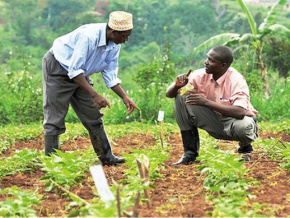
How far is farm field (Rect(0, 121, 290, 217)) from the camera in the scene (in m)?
3.12

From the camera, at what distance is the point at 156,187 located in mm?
4066

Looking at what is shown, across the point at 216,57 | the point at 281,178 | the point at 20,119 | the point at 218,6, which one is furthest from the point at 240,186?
the point at 218,6

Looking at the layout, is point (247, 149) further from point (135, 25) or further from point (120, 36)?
point (135, 25)

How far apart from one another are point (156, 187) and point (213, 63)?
1275 millimetres

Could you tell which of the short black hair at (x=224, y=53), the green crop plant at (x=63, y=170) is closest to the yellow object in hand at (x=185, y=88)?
the short black hair at (x=224, y=53)

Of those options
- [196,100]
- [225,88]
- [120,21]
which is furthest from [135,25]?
[196,100]

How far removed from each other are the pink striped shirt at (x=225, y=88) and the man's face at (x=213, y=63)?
→ 101 mm

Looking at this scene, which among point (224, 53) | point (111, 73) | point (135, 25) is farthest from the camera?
point (135, 25)

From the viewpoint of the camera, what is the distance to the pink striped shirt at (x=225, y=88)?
15.5ft

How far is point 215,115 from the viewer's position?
497cm

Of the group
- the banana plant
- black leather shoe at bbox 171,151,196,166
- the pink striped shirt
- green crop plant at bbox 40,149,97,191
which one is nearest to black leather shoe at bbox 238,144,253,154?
the pink striped shirt

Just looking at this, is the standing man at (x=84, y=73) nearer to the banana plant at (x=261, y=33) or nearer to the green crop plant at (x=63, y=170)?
the green crop plant at (x=63, y=170)

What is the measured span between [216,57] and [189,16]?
53.5 metres

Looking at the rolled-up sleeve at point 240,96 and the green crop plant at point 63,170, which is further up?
the rolled-up sleeve at point 240,96
